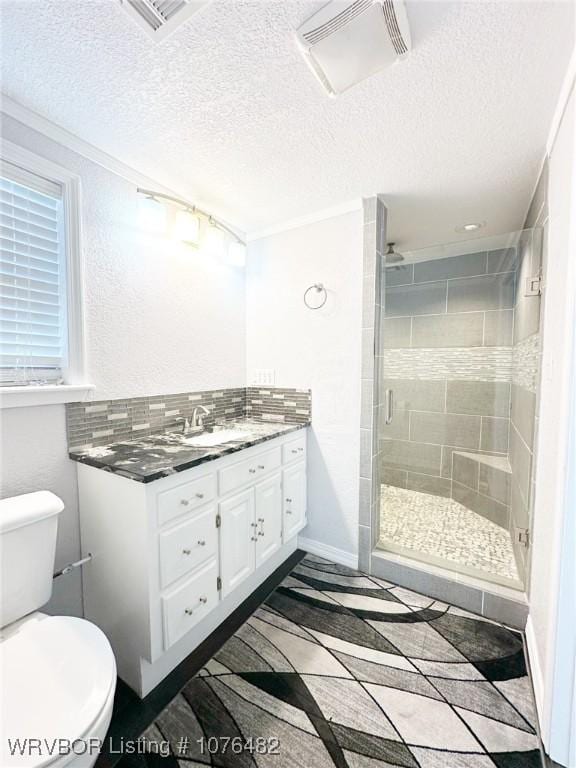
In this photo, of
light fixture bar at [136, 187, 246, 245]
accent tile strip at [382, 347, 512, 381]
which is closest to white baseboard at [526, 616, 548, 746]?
accent tile strip at [382, 347, 512, 381]

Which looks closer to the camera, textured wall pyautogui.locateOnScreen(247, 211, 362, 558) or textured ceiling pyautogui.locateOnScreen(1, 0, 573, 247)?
textured ceiling pyautogui.locateOnScreen(1, 0, 573, 247)

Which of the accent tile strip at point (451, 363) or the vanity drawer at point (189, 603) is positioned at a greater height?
the accent tile strip at point (451, 363)

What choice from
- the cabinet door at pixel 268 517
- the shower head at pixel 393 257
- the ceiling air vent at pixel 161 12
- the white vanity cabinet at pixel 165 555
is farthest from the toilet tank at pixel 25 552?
the shower head at pixel 393 257

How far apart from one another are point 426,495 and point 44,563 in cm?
272

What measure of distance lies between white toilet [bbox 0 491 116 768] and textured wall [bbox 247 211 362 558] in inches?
57.2

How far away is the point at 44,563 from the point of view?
1160 millimetres

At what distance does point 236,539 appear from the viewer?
5.24 ft

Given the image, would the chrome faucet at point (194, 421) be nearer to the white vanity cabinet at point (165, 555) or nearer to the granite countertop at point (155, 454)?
the granite countertop at point (155, 454)

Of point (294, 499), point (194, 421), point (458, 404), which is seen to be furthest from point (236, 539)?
point (458, 404)

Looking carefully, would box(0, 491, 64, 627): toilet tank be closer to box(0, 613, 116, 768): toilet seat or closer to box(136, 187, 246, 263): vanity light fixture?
box(0, 613, 116, 768): toilet seat

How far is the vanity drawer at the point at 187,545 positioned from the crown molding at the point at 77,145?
1.70 m

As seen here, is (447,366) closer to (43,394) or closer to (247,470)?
(247,470)

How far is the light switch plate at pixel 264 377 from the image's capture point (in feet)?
7.83

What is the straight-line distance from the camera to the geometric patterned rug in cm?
108
